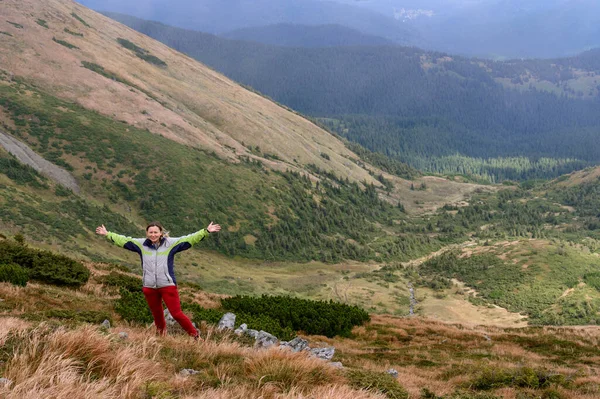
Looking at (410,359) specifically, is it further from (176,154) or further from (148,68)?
(148,68)

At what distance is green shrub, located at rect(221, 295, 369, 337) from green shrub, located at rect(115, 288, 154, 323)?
5.08 m

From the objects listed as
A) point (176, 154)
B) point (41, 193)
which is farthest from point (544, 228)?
point (41, 193)

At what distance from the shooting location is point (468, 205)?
159m

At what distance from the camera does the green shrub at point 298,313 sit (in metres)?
23.2

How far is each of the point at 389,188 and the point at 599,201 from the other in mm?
65479

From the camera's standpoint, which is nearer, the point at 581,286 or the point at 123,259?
the point at 123,259

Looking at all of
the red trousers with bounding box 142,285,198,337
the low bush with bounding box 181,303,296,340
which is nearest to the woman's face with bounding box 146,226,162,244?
the red trousers with bounding box 142,285,198,337

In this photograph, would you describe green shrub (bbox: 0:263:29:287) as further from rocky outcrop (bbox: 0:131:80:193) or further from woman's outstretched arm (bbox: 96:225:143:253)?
rocky outcrop (bbox: 0:131:80:193)

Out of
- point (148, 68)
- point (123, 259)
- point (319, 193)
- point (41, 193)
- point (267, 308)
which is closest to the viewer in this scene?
point (267, 308)

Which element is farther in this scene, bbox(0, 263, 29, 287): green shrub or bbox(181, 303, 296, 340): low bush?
bbox(0, 263, 29, 287): green shrub

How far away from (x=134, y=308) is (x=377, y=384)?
1100 cm

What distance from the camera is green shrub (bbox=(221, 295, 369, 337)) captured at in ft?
76.0

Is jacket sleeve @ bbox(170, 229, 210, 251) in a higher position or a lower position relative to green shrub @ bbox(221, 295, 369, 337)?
higher

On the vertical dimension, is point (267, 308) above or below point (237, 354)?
below
